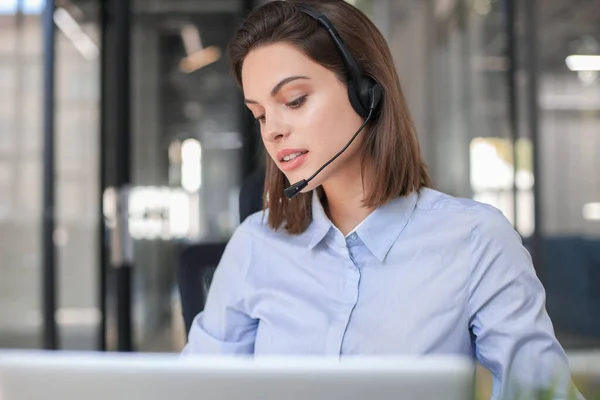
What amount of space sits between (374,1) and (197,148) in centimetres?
178

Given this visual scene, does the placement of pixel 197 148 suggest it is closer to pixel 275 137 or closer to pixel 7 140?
pixel 7 140

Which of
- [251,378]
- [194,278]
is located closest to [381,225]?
[194,278]

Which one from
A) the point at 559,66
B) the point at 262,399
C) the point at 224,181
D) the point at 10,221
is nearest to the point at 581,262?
the point at 559,66

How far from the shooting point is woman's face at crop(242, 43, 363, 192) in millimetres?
1119

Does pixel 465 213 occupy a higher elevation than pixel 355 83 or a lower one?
lower

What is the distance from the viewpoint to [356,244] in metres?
1.19

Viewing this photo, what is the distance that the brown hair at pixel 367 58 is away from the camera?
115cm

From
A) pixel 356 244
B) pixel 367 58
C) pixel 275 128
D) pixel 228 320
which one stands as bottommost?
pixel 228 320

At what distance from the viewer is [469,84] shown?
5457mm

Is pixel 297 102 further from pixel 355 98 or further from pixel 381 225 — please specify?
pixel 381 225

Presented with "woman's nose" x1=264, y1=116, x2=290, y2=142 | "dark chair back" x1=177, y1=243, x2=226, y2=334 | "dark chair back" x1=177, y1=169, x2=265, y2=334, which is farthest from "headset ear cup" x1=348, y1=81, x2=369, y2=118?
"dark chair back" x1=177, y1=243, x2=226, y2=334

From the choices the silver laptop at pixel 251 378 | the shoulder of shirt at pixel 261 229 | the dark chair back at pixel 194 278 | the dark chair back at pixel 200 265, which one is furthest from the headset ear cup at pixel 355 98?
the silver laptop at pixel 251 378

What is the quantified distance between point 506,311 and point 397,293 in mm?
153

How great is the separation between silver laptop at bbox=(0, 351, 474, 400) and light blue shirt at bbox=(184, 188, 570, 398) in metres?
0.53
